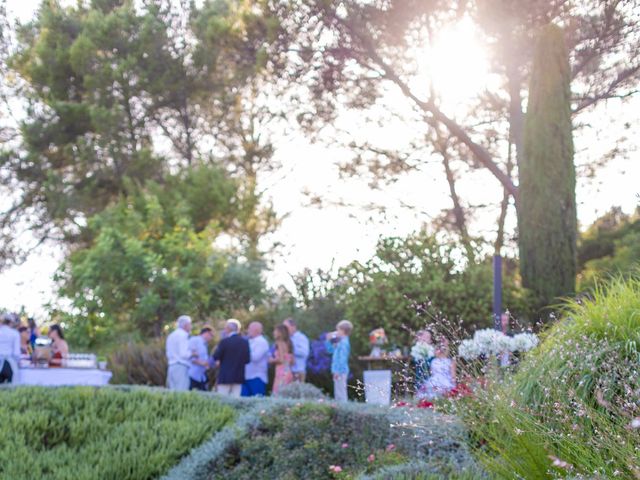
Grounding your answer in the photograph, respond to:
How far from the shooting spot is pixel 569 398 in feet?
16.4

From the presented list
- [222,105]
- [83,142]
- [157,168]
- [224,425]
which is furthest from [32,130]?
[224,425]

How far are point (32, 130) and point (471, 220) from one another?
11.9m

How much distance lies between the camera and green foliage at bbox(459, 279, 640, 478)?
5188 mm

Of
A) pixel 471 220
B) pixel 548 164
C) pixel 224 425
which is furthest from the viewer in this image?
pixel 471 220

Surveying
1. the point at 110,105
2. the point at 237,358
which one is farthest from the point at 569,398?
the point at 110,105

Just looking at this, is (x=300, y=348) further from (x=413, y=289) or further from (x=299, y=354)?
(x=413, y=289)

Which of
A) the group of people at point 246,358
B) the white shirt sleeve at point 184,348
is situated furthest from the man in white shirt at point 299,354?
the white shirt sleeve at point 184,348

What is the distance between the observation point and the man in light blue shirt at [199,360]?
14789 mm

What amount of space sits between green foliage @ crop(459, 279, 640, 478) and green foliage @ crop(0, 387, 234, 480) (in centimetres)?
408

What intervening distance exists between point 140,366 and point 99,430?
7.17 m

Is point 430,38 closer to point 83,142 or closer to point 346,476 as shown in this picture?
point 83,142

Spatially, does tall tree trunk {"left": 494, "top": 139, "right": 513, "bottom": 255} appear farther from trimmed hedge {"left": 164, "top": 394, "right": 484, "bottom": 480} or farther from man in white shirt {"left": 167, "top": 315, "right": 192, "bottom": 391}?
trimmed hedge {"left": 164, "top": 394, "right": 484, "bottom": 480}

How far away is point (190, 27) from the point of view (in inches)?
1101

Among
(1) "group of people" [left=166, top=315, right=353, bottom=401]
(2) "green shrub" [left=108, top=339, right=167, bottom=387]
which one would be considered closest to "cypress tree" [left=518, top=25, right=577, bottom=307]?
(1) "group of people" [left=166, top=315, right=353, bottom=401]
